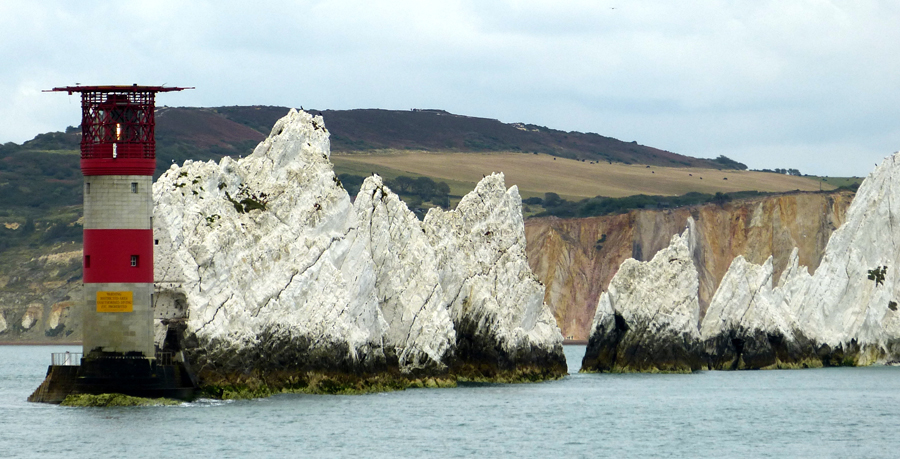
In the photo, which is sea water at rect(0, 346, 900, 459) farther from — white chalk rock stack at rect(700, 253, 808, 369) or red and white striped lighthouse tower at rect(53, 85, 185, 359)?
white chalk rock stack at rect(700, 253, 808, 369)

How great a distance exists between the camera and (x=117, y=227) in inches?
2188

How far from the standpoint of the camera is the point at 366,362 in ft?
221

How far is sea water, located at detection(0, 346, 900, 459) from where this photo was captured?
49.2 meters

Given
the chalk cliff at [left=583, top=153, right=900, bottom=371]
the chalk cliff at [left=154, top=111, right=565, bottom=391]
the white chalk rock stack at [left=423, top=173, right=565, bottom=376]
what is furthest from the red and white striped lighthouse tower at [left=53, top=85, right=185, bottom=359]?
the chalk cliff at [left=583, top=153, right=900, bottom=371]

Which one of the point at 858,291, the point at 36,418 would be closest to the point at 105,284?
the point at 36,418

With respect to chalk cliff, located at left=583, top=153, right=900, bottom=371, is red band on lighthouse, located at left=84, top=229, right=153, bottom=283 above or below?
above

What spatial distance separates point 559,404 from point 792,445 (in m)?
16.8

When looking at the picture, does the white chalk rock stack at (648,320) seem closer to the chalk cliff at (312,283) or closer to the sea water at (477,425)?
the chalk cliff at (312,283)

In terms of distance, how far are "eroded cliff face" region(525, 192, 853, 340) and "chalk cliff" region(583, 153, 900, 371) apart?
2521 inches

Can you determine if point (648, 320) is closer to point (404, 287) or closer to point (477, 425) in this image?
point (404, 287)

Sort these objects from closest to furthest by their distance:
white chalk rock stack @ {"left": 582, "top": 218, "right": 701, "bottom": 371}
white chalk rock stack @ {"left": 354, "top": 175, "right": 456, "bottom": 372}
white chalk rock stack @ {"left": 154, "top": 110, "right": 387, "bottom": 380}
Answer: white chalk rock stack @ {"left": 154, "top": 110, "right": 387, "bottom": 380} < white chalk rock stack @ {"left": 354, "top": 175, "right": 456, "bottom": 372} < white chalk rock stack @ {"left": 582, "top": 218, "right": 701, "bottom": 371}

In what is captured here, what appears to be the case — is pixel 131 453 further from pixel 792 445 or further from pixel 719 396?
pixel 719 396

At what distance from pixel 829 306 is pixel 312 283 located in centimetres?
5017

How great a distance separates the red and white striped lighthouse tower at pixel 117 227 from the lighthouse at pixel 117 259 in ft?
0.12
